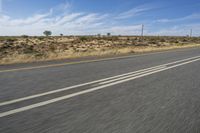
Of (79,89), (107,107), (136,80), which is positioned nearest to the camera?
(107,107)

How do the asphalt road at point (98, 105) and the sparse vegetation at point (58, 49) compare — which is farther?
the sparse vegetation at point (58, 49)

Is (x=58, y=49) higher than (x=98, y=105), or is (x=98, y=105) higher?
(x=98, y=105)

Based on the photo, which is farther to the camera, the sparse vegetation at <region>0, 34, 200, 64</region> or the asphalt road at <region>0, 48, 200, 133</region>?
the sparse vegetation at <region>0, 34, 200, 64</region>

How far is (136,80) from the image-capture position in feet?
21.3

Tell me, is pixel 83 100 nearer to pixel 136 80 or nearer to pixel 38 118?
pixel 38 118

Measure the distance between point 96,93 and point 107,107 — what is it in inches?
39.8

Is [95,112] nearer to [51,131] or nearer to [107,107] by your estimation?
[107,107]

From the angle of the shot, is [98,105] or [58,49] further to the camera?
[58,49]

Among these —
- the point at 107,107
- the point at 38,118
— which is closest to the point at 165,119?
the point at 107,107

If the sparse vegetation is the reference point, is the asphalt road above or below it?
above

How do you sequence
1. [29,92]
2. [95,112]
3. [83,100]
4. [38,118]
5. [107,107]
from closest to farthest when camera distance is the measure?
[38,118] < [95,112] < [107,107] < [83,100] < [29,92]

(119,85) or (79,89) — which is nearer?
(79,89)

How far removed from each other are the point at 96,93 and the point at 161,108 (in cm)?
161

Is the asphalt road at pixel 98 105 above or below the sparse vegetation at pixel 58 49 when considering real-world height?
above
